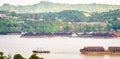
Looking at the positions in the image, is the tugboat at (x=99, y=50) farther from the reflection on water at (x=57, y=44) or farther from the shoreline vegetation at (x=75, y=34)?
the shoreline vegetation at (x=75, y=34)

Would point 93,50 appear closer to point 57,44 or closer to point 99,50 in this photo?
point 99,50

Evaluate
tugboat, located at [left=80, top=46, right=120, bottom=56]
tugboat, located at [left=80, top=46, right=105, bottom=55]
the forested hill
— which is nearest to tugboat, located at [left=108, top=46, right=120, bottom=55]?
tugboat, located at [left=80, top=46, right=120, bottom=56]

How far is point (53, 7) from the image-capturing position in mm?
7312

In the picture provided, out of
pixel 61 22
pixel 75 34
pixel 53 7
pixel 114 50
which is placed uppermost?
pixel 53 7

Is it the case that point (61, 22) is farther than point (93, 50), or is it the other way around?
point (61, 22)

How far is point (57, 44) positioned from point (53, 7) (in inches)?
21.6

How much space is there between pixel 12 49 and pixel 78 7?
118 centimetres

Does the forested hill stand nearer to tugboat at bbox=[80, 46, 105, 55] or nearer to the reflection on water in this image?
the reflection on water

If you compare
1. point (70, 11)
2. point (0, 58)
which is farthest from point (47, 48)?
point (0, 58)

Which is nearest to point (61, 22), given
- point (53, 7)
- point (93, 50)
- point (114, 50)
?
point (53, 7)

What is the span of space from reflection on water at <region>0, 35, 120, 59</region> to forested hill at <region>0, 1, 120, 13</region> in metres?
0.42

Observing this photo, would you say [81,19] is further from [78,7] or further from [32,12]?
[32,12]

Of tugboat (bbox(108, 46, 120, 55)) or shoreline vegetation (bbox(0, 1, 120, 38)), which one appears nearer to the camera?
tugboat (bbox(108, 46, 120, 55))

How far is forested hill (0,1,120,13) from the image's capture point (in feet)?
23.9
